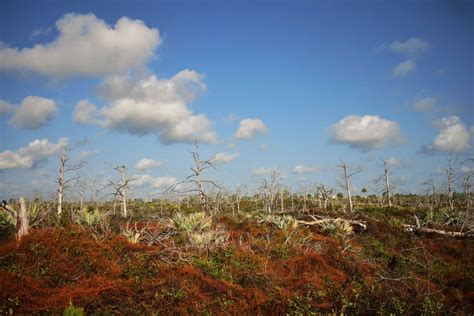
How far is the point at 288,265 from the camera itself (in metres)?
10.5

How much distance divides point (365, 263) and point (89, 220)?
35.6ft

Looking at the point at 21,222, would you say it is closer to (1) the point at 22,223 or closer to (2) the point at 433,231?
(1) the point at 22,223

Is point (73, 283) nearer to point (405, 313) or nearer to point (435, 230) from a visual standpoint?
point (405, 313)

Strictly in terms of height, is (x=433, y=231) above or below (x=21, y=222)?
below

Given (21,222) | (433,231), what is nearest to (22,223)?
(21,222)

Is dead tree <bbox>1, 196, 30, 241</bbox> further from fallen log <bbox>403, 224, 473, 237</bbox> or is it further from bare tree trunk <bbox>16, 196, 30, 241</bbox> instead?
fallen log <bbox>403, 224, 473, 237</bbox>

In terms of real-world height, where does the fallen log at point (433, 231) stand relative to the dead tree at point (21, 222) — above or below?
below

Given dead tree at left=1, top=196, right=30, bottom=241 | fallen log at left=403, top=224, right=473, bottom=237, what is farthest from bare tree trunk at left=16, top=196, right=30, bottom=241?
fallen log at left=403, top=224, right=473, bottom=237

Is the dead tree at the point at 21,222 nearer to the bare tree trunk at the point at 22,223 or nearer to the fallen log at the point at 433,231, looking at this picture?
the bare tree trunk at the point at 22,223

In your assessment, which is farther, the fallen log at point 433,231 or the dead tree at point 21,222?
the fallen log at point 433,231

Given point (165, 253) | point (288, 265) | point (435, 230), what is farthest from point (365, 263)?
point (435, 230)

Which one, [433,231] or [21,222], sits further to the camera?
Answer: [433,231]

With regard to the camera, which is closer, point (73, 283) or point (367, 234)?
point (73, 283)

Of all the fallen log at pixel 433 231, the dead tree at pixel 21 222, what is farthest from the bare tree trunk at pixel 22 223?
the fallen log at pixel 433 231
